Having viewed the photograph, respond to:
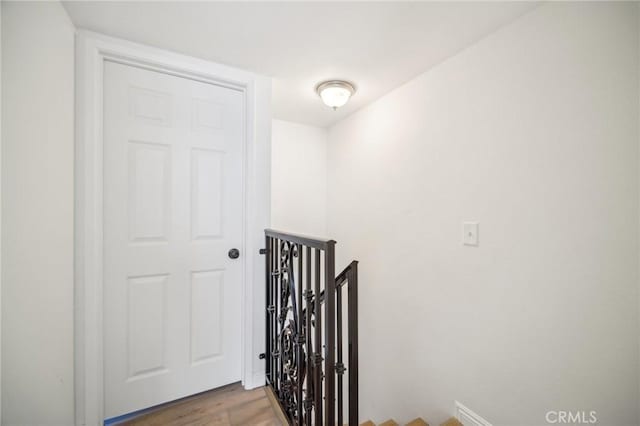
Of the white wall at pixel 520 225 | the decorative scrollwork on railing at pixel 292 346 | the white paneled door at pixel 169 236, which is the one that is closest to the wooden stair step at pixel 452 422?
the white wall at pixel 520 225

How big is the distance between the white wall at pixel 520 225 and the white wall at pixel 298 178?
3.28 ft

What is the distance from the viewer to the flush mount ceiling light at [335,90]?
6.34 ft

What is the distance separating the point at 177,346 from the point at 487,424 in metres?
1.79

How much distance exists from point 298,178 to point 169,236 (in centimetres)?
151

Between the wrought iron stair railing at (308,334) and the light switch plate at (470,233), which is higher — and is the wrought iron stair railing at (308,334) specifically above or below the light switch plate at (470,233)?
below

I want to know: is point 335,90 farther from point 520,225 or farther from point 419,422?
point 419,422

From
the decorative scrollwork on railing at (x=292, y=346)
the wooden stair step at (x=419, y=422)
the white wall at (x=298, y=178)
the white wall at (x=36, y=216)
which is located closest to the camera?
the white wall at (x=36, y=216)

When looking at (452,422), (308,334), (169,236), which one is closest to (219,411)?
(308,334)

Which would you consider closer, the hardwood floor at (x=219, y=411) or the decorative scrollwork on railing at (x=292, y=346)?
the decorative scrollwork on railing at (x=292, y=346)

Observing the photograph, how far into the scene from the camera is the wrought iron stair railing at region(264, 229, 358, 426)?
1060 millimetres

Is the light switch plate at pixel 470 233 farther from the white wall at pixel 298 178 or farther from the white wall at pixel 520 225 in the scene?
the white wall at pixel 298 178

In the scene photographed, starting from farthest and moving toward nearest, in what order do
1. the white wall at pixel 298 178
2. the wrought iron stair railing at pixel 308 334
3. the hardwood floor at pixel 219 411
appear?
the white wall at pixel 298 178
the hardwood floor at pixel 219 411
the wrought iron stair railing at pixel 308 334

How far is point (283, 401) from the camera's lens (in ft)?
4.95

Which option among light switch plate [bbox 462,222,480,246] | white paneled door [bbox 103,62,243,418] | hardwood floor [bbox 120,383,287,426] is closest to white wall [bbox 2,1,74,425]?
white paneled door [bbox 103,62,243,418]
